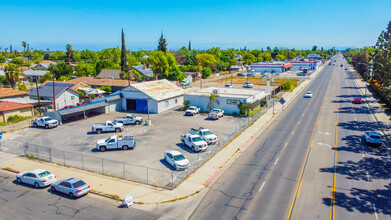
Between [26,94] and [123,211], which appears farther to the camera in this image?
[26,94]

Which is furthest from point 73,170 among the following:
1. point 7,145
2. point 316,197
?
point 316,197

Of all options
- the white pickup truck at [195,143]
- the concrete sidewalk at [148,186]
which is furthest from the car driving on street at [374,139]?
the white pickup truck at [195,143]

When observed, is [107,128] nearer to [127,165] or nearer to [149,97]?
[127,165]

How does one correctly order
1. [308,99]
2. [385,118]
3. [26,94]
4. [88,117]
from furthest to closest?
[308,99] < [26,94] < [88,117] < [385,118]

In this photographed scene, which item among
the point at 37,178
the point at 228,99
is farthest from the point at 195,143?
the point at 228,99

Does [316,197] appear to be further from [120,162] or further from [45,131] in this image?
[45,131]

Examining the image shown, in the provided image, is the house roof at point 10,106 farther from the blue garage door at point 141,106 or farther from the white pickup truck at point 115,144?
the white pickup truck at point 115,144

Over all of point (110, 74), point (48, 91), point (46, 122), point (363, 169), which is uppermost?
point (110, 74)
